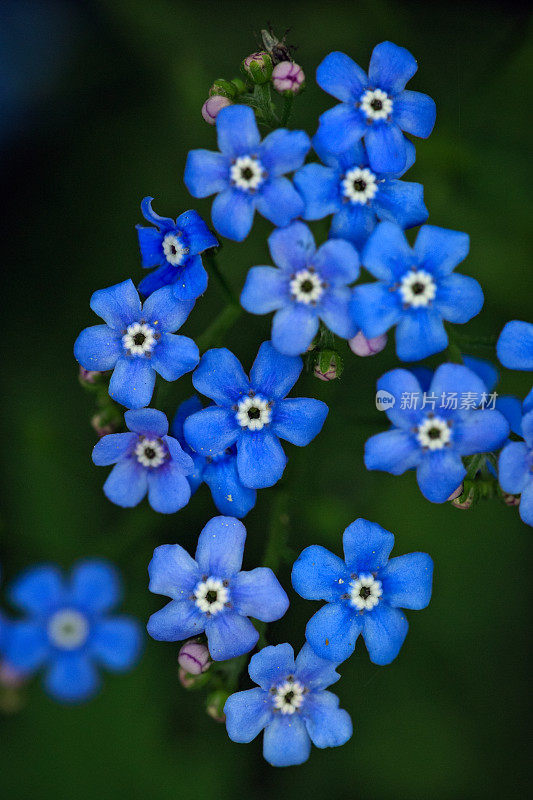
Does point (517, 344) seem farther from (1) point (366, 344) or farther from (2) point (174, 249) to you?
(2) point (174, 249)

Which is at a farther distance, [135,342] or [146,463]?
[146,463]

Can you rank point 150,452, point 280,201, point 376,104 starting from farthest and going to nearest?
point 150,452, point 376,104, point 280,201

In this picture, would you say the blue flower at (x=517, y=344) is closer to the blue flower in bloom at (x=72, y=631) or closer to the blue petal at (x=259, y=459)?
the blue petal at (x=259, y=459)

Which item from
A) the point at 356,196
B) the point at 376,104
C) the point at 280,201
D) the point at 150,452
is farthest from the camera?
the point at 150,452


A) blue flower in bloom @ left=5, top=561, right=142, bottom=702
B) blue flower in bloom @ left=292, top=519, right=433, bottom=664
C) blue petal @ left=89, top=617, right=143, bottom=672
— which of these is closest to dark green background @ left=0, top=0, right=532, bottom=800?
blue flower in bloom @ left=5, top=561, right=142, bottom=702

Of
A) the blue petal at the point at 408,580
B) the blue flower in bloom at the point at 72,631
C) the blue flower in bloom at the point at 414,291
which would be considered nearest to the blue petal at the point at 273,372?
the blue flower in bloom at the point at 414,291

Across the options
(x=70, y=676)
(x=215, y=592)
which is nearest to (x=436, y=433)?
(x=215, y=592)
